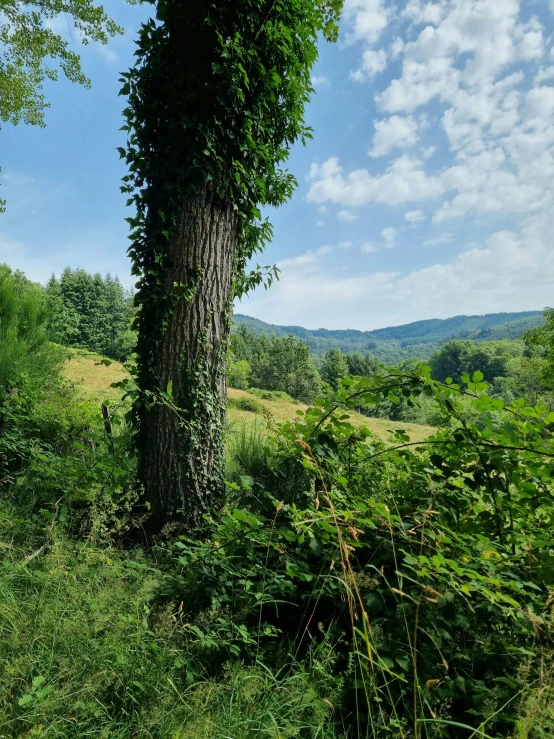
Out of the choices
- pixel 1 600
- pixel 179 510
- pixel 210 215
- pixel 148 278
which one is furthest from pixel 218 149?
pixel 1 600

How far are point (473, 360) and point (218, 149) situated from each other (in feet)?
303

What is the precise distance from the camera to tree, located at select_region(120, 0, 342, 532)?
3223mm

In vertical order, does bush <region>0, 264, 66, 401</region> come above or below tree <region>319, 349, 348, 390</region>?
above

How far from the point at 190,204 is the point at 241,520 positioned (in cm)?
261

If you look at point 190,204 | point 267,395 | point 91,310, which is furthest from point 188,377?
point 91,310

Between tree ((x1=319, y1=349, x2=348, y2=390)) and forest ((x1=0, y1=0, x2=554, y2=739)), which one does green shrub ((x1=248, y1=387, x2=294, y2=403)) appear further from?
forest ((x1=0, y1=0, x2=554, y2=739))

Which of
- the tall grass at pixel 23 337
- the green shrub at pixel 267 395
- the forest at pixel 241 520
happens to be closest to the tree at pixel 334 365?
the green shrub at pixel 267 395

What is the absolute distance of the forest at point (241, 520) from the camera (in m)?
1.50

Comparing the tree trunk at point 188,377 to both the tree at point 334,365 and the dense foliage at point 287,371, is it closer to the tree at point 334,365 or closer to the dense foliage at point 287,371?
the dense foliage at point 287,371

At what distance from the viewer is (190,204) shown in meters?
3.36

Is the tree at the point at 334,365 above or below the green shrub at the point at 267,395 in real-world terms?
above

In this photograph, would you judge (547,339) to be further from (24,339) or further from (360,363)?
(360,363)

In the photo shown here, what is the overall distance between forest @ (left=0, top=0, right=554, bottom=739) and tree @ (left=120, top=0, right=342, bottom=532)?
0.02 metres

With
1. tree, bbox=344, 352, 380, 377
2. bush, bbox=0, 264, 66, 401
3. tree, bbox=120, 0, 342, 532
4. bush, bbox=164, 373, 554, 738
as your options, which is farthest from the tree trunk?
tree, bbox=344, 352, 380, 377
